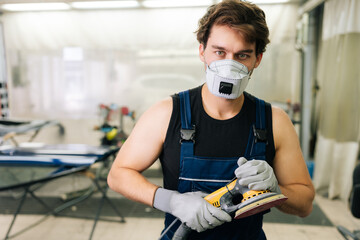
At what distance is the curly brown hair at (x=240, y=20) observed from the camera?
0.92 meters

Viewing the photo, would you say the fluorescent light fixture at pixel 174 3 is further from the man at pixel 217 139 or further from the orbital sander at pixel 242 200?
the orbital sander at pixel 242 200

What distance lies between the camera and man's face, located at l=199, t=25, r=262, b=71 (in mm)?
929

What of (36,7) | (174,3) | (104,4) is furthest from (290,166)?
(36,7)

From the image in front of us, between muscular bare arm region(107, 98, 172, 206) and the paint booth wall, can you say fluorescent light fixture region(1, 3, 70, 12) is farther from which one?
muscular bare arm region(107, 98, 172, 206)

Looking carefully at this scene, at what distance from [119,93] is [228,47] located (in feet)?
10.7

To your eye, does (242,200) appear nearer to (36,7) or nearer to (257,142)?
(257,142)

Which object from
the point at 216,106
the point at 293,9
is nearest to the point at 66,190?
the point at 216,106

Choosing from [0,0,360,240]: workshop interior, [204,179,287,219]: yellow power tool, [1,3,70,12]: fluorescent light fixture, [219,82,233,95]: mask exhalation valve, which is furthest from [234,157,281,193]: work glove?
[1,3,70,12]: fluorescent light fixture

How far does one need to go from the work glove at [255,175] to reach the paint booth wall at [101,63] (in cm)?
285

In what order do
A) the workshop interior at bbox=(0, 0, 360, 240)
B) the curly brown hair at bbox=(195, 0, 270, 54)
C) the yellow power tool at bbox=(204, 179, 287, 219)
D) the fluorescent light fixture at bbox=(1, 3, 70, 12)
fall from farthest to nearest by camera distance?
the fluorescent light fixture at bbox=(1, 3, 70, 12), the workshop interior at bbox=(0, 0, 360, 240), the curly brown hair at bbox=(195, 0, 270, 54), the yellow power tool at bbox=(204, 179, 287, 219)

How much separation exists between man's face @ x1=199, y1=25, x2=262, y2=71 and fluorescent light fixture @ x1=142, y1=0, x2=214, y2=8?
274 cm

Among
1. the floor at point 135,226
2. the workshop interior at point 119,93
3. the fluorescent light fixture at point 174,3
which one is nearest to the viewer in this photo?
the floor at point 135,226

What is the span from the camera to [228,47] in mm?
935

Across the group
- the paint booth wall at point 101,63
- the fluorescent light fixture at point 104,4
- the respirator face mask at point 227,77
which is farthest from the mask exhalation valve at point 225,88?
the fluorescent light fixture at point 104,4
